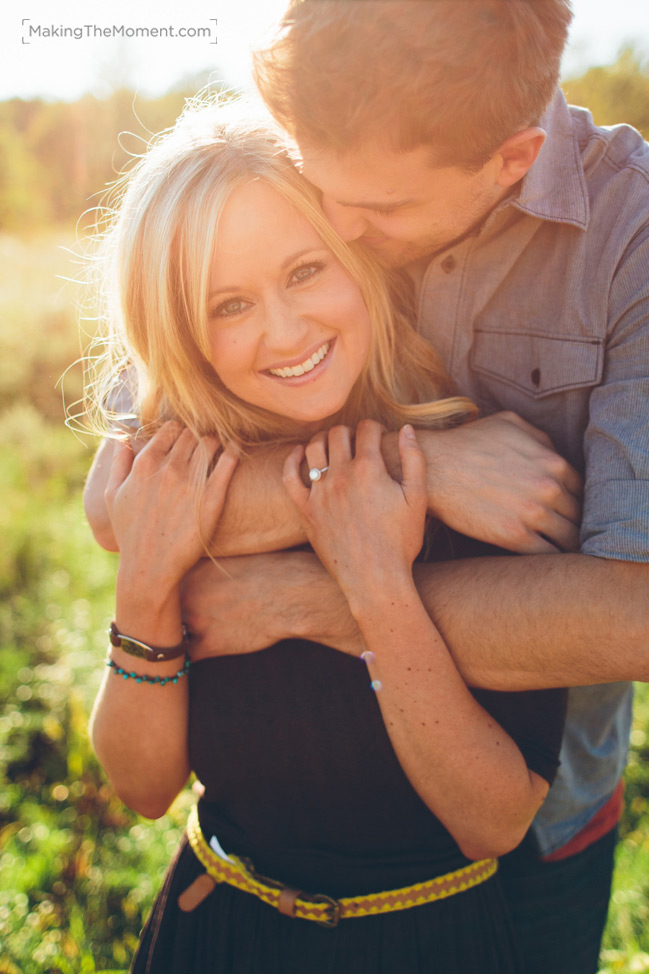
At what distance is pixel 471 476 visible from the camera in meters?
1.73

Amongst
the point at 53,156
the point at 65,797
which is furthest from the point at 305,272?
the point at 53,156

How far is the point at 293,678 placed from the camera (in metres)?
1.76

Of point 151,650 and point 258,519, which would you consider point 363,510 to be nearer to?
point 258,519

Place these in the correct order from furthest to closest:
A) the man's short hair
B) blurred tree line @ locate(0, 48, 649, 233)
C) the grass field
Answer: blurred tree line @ locate(0, 48, 649, 233)
the grass field
the man's short hair

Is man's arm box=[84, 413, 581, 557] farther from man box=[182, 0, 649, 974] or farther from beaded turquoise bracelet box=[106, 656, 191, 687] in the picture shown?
beaded turquoise bracelet box=[106, 656, 191, 687]

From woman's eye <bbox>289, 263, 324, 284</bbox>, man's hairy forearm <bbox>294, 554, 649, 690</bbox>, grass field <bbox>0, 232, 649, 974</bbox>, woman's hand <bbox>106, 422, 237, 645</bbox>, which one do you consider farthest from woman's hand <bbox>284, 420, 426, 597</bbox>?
grass field <bbox>0, 232, 649, 974</bbox>

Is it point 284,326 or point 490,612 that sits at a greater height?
point 284,326

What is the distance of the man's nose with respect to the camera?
1.75 meters

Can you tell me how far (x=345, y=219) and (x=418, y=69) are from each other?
0.38 meters

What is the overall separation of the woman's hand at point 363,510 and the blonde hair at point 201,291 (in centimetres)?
27

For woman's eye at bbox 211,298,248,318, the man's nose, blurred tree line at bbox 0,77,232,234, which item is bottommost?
woman's eye at bbox 211,298,248,318

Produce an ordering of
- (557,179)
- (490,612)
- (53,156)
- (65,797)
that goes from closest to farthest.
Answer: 1. (490,612)
2. (557,179)
3. (65,797)
4. (53,156)

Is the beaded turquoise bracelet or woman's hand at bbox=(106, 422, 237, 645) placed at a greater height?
woman's hand at bbox=(106, 422, 237, 645)

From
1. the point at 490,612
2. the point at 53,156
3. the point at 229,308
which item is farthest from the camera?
the point at 53,156
